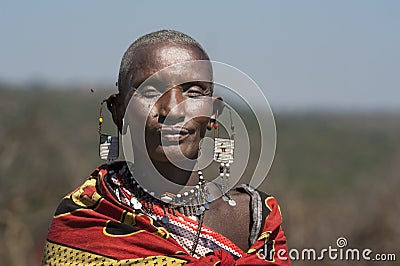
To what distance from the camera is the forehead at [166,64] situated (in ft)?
10.0

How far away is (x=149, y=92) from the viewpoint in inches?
120

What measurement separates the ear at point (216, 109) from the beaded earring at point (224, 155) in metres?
0.02

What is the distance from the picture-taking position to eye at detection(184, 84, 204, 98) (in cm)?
308

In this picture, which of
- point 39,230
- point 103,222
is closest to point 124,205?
point 103,222

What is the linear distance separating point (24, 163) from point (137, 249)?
26.3 ft

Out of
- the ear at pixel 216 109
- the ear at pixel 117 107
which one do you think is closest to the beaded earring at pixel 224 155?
the ear at pixel 216 109

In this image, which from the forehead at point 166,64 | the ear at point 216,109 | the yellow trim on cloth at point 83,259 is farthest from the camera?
the ear at point 216,109

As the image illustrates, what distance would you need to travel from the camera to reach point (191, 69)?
122 inches

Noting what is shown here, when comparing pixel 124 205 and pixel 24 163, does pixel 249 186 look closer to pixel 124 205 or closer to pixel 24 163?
pixel 124 205

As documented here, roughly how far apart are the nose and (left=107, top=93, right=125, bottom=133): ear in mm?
224

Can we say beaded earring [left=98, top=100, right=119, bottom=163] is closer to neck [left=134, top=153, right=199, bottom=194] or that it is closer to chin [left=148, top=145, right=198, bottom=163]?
neck [left=134, top=153, right=199, bottom=194]

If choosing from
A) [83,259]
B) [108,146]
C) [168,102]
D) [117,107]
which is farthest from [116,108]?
[83,259]

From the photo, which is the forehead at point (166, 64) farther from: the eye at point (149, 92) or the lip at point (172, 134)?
the lip at point (172, 134)

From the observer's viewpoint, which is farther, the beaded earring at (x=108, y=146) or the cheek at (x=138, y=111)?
the beaded earring at (x=108, y=146)
